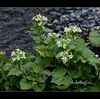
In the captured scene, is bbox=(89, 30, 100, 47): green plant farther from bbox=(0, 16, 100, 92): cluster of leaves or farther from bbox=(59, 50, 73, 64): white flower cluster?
bbox=(59, 50, 73, 64): white flower cluster

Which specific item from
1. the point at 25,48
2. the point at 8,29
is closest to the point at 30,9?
the point at 8,29

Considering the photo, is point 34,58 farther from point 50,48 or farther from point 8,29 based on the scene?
point 8,29

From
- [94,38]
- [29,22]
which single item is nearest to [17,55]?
[94,38]

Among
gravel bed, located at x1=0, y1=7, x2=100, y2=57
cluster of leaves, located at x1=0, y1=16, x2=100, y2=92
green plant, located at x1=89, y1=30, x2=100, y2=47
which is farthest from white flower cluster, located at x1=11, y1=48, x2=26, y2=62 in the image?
green plant, located at x1=89, y1=30, x2=100, y2=47

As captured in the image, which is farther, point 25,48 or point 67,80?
point 25,48

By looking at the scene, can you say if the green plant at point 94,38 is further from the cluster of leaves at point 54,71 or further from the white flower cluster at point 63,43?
the white flower cluster at point 63,43

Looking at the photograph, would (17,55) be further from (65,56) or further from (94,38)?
(94,38)

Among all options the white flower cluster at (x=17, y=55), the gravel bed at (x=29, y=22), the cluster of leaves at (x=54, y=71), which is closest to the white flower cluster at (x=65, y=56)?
the cluster of leaves at (x=54, y=71)
